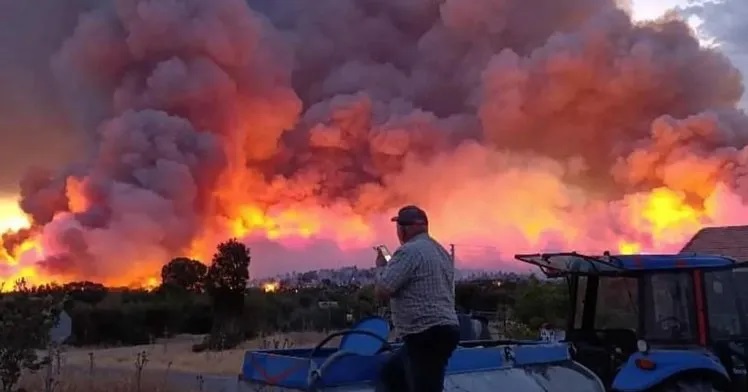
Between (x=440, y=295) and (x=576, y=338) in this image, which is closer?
(x=440, y=295)

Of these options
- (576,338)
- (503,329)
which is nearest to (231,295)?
(503,329)

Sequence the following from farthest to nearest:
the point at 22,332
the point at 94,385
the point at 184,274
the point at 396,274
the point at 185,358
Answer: the point at 184,274 < the point at 185,358 < the point at 94,385 < the point at 22,332 < the point at 396,274

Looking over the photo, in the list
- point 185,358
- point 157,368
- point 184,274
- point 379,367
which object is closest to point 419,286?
point 379,367

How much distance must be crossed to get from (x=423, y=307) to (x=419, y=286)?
11cm

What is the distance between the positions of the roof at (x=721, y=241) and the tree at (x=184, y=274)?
18148mm

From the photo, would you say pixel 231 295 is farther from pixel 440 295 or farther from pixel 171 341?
pixel 440 295

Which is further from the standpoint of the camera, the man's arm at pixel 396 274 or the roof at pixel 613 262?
the roof at pixel 613 262

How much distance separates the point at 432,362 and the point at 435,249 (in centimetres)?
57

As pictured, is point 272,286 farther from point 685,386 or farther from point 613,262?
point 685,386

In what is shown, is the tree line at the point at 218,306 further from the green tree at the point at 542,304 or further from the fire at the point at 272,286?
the fire at the point at 272,286

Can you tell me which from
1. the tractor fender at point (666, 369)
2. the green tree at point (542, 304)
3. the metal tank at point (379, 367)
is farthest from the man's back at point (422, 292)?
the green tree at point (542, 304)

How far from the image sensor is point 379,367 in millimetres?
5258

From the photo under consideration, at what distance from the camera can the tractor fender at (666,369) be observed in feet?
21.0

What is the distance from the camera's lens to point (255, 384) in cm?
554
